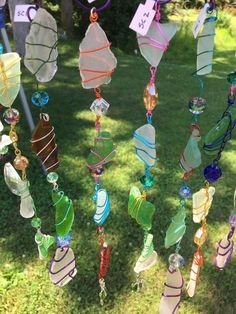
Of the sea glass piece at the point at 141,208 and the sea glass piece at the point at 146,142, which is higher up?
the sea glass piece at the point at 146,142

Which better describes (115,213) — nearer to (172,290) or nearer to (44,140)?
(172,290)

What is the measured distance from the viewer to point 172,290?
4.65 ft

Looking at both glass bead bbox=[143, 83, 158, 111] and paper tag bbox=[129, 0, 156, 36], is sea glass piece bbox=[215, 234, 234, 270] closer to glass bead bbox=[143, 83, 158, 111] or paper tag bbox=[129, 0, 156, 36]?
glass bead bbox=[143, 83, 158, 111]

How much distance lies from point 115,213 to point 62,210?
1062 millimetres

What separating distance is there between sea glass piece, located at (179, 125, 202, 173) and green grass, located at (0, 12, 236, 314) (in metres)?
0.92

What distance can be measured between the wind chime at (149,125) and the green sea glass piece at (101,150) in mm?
79

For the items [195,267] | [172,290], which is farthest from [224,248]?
[172,290]

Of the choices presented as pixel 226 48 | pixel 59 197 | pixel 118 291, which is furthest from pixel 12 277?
pixel 226 48

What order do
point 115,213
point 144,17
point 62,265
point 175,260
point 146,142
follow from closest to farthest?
point 144,17 → point 146,142 → point 175,260 → point 62,265 → point 115,213

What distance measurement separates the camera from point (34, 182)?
2512mm

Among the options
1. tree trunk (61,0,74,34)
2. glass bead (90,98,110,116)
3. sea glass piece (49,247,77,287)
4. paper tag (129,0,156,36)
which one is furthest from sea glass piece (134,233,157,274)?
tree trunk (61,0,74,34)

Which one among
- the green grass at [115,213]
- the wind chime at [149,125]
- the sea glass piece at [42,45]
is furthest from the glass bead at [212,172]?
the green grass at [115,213]

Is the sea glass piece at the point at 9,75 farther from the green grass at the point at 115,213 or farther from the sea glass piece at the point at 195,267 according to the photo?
the green grass at the point at 115,213

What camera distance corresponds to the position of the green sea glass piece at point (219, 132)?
1.07m
